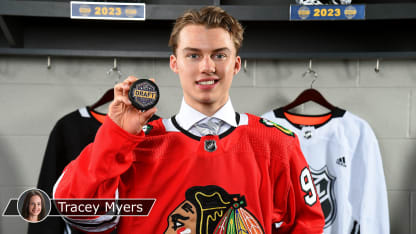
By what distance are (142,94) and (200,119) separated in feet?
0.65

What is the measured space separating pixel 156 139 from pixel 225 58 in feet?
0.84

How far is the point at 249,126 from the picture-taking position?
891 millimetres

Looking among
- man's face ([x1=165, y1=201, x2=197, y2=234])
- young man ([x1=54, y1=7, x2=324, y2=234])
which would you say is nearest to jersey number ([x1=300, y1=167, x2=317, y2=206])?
young man ([x1=54, y1=7, x2=324, y2=234])

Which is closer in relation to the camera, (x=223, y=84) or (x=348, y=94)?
(x=223, y=84)

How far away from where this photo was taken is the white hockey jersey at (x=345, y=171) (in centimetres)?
144

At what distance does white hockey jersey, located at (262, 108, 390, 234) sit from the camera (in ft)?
4.72

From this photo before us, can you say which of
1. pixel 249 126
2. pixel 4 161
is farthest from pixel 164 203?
pixel 4 161

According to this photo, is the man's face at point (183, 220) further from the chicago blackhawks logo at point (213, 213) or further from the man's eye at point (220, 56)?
the man's eye at point (220, 56)

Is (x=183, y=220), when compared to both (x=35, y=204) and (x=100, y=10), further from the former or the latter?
(x=100, y=10)

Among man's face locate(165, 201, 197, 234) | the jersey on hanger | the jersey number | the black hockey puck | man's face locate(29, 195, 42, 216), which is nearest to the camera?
the black hockey puck

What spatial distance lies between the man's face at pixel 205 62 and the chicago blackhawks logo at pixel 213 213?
0.72ft

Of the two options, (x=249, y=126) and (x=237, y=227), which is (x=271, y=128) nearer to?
(x=249, y=126)

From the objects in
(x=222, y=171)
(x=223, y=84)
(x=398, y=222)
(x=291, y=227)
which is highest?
(x=223, y=84)

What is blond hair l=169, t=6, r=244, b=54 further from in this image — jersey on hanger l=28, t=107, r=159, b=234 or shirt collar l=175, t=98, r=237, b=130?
jersey on hanger l=28, t=107, r=159, b=234
